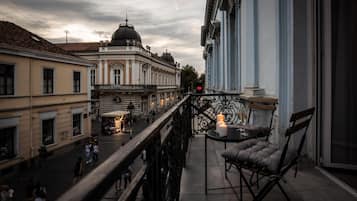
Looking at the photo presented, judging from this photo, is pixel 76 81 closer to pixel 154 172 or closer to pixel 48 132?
pixel 48 132

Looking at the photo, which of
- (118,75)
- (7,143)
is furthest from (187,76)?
(7,143)

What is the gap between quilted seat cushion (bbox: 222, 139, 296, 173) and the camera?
2035 mm

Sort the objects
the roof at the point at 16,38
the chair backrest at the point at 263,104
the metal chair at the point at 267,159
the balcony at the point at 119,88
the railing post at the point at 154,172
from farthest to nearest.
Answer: the balcony at the point at 119,88
the roof at the point at 16,38
the chair backrest at the point at 263,104
the metal chair at the point at 267,159
the railing post at the point at 154,172

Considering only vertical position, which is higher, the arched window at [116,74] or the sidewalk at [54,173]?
the arched window at [116,74]

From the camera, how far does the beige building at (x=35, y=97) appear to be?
15461 mm

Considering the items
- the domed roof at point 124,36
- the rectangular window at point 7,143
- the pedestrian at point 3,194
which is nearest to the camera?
the pedestrian at point 3,194

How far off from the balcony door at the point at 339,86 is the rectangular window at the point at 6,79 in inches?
646

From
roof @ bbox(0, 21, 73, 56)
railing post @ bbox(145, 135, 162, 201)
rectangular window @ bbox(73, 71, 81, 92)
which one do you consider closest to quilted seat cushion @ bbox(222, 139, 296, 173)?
railing post @ bbox(145, 135, 162, 201)

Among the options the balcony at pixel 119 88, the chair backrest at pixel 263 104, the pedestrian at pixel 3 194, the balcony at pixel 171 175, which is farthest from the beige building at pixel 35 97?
the balcony at pixel 119 88

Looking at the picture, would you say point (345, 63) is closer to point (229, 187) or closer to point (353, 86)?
point (353, 86)

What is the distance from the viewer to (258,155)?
2150 mm

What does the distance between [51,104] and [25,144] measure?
11.2 ft

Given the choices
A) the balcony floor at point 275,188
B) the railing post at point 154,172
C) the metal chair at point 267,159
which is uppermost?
A: the railing post at point 154,172

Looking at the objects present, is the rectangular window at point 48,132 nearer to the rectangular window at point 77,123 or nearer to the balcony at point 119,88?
the rectangular window at point 77,123
